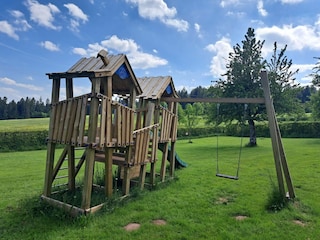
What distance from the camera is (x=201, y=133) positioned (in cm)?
3178

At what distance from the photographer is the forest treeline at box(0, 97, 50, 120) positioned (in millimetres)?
51750

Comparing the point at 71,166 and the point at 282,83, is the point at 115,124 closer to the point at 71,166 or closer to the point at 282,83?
the point at 71,166

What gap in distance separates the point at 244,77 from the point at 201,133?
14.1 meters

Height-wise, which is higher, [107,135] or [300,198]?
[107,135]

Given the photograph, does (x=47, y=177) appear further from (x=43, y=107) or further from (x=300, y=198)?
(x=43, y=107)

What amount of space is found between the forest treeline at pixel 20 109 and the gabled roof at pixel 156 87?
51.5m

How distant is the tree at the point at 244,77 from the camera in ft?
60.0

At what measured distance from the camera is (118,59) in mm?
5391

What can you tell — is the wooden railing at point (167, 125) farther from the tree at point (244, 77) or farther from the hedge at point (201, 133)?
the hedge at point (201, 133)

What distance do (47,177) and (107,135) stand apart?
191 cm

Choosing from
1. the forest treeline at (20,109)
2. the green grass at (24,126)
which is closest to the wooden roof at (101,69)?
the green grass at (24,126)

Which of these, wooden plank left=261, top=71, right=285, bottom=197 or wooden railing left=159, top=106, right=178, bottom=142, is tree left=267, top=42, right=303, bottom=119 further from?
wooden plank left=261, top=71, right=285, bottom=197

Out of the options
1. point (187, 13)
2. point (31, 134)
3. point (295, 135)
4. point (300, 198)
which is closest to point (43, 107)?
point (31, 134)

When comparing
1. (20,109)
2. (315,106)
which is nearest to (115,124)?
(315,106)
